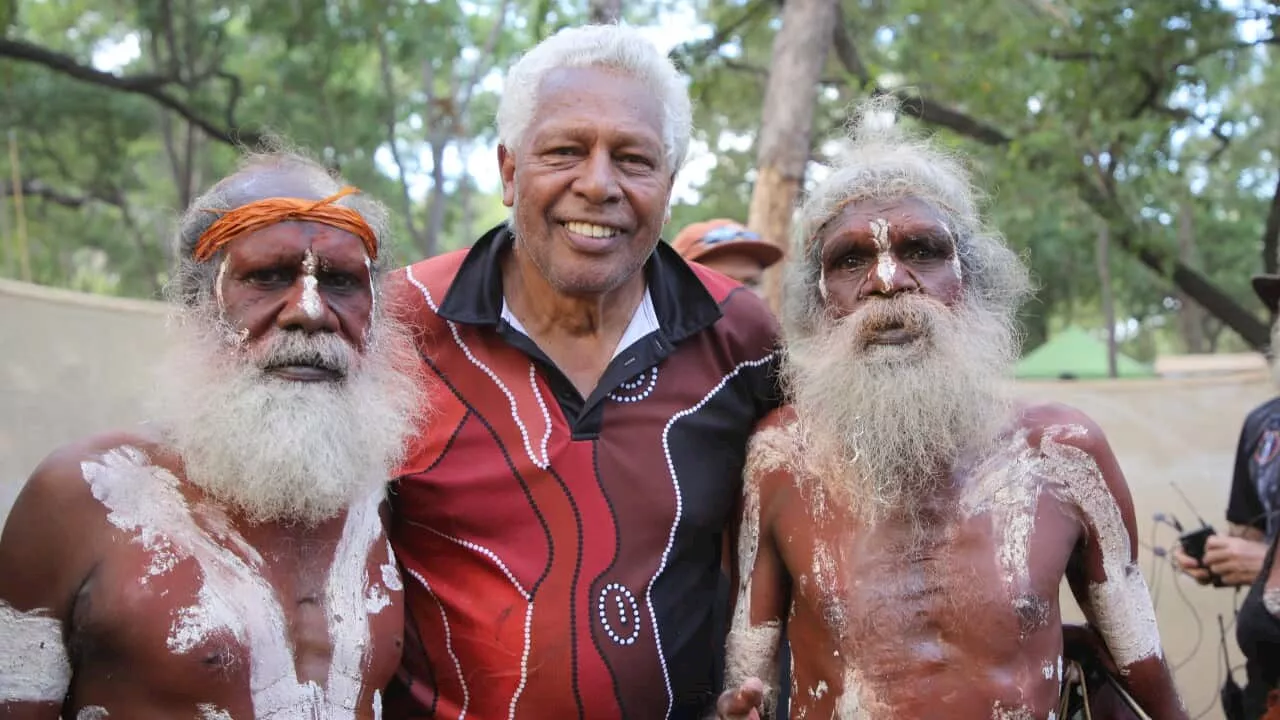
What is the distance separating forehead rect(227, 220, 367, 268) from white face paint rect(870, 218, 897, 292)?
50.8 inches

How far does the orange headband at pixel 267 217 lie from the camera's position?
96.6 inches

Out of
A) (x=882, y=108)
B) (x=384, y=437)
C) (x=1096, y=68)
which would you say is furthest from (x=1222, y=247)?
(x=384, y=437)

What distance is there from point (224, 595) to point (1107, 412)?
533 centimetres

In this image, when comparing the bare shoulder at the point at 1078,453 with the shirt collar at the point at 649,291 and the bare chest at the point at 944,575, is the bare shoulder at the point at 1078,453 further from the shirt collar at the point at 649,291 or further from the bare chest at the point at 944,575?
the shirt collar at the point at 649,291

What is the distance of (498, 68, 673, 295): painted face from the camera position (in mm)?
2939

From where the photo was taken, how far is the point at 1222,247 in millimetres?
20547

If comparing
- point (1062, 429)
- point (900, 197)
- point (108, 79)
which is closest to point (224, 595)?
point (900, 197)

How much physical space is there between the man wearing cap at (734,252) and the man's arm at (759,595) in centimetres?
262

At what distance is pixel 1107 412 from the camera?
6359 mm

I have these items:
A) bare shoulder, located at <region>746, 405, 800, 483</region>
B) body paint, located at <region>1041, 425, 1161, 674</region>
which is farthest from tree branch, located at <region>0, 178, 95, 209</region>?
body paint, located at <region>1041, 425, 1161, 674</region>

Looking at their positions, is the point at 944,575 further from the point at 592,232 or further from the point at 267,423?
the point at 267,423

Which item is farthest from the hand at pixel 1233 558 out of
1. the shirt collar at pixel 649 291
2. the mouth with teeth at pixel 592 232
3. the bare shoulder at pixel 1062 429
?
the mouth with teeth at pixel 592 232

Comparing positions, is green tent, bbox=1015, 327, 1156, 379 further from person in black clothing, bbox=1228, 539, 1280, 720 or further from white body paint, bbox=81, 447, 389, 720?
white body paint, bbox=81, 447, 389, 720

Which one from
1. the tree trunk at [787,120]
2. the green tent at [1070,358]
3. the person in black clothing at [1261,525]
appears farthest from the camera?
the green tent at [1070,358]
